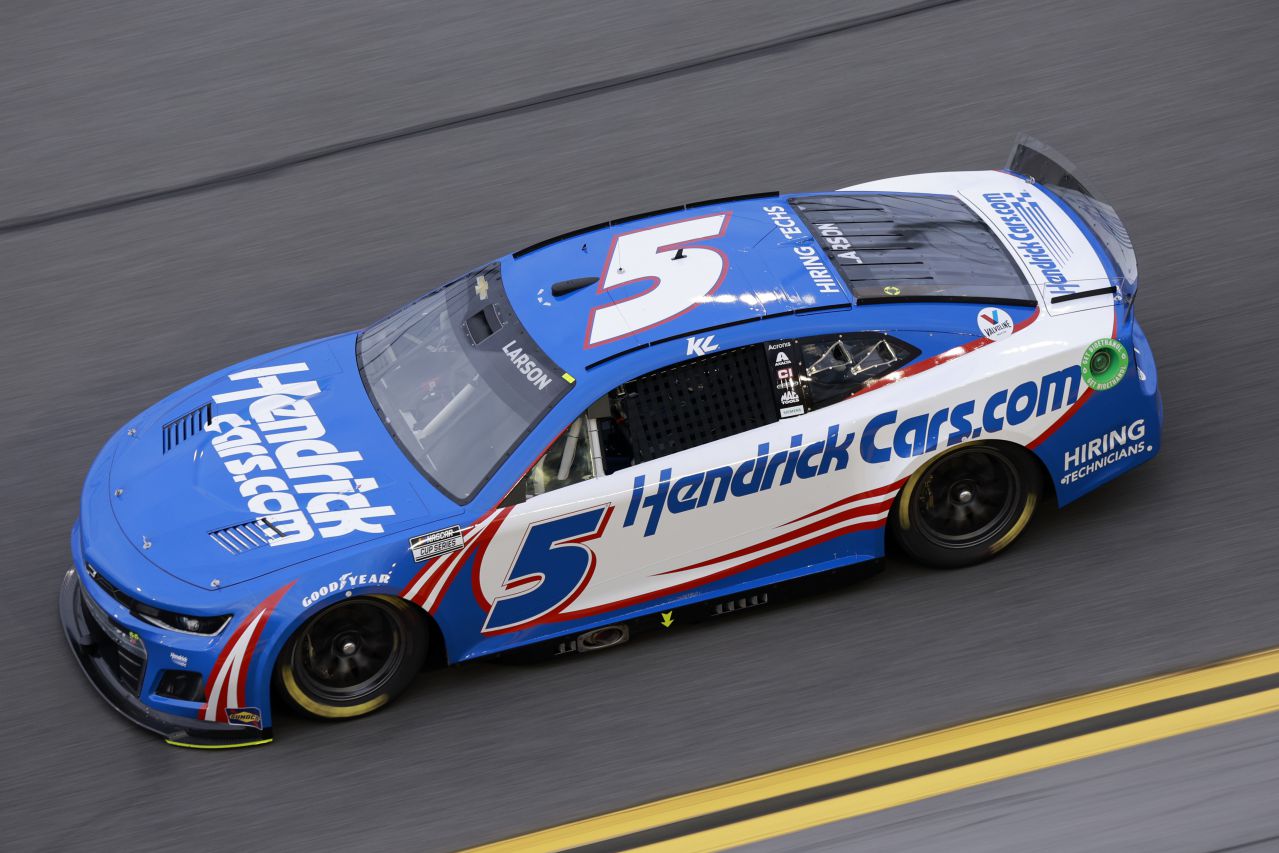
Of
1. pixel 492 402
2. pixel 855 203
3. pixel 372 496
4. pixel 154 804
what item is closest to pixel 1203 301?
pixel 855 203

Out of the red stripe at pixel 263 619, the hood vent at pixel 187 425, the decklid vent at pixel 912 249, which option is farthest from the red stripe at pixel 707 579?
the hood vent at pixel 187 425

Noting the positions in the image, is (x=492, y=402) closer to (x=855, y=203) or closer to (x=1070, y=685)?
(x=855, y=203)

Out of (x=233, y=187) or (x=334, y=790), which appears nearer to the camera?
(x=334, y=790)

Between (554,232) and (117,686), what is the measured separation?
4022 mm

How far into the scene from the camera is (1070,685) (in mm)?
5965

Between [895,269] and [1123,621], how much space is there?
5.87 feet

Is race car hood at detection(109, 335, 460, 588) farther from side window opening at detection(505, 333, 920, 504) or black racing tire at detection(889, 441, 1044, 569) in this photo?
black racing tire at detection(889, 441, 1044, 569)

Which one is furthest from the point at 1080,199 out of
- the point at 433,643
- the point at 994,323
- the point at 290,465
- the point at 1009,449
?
the point at 290,465

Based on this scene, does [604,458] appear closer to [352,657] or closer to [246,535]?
[352,657]

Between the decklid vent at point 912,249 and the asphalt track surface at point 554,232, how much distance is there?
3.97ft

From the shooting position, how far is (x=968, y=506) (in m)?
6.52

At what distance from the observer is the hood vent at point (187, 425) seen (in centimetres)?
661

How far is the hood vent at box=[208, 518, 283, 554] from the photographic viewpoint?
591 cm

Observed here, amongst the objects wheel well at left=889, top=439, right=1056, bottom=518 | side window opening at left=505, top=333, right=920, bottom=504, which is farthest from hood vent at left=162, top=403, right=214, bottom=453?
wheel well at left=889, top=439, right=1056, bottom=518
